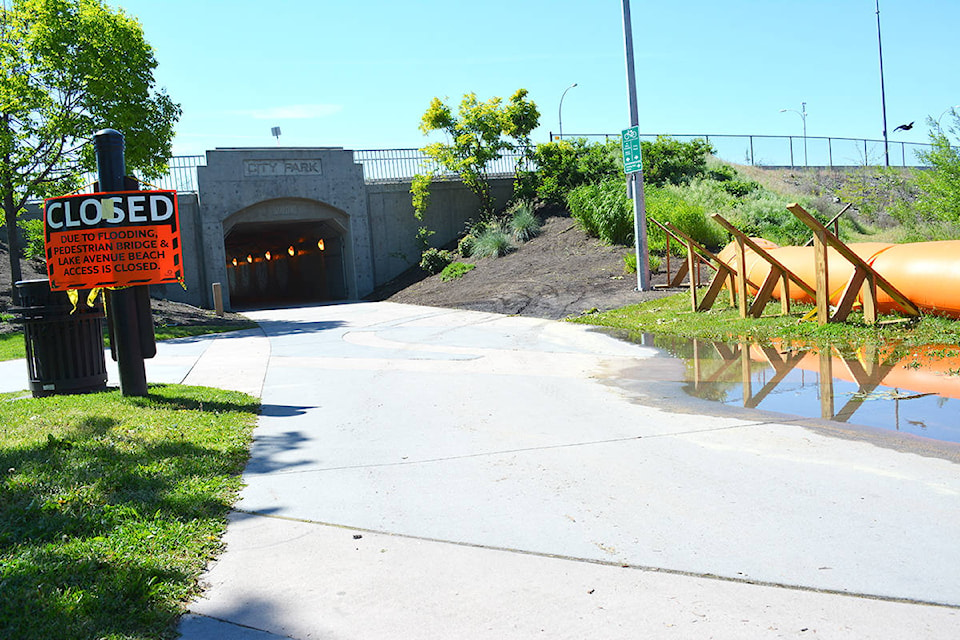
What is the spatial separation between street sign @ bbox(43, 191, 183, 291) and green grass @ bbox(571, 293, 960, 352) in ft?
23.7

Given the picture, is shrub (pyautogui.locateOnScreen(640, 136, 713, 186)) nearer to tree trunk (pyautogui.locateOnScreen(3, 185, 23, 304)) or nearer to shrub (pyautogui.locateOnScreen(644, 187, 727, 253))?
shrub (pyautogui.locateOnScreen(644, 187, 727, 253))

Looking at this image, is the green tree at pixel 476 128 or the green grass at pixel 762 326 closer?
the green grass at pixel 762 326

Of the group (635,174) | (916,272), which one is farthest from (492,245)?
(916,272)

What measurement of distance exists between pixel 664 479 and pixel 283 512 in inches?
91.0

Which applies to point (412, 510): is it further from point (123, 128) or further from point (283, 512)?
point (123, 128)

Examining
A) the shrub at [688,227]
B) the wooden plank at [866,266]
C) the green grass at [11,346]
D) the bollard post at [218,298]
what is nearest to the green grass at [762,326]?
the wooden plank at [866,266]

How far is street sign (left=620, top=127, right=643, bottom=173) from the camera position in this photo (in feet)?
55.4

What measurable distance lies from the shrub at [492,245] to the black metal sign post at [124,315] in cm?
1839

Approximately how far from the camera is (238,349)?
13.3 metres

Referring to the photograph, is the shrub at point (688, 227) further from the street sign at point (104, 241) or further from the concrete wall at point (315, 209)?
the street sign at point (104, 241)

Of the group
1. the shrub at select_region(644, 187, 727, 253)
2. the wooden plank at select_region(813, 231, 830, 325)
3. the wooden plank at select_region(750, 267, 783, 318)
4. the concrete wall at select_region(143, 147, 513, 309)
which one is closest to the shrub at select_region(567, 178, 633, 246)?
the shrub at select_region(644, 187, 727, 253)

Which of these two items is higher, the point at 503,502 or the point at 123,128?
the point at 123,128

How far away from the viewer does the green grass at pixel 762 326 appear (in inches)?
372

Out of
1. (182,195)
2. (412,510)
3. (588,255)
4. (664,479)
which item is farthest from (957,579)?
(182,195)
